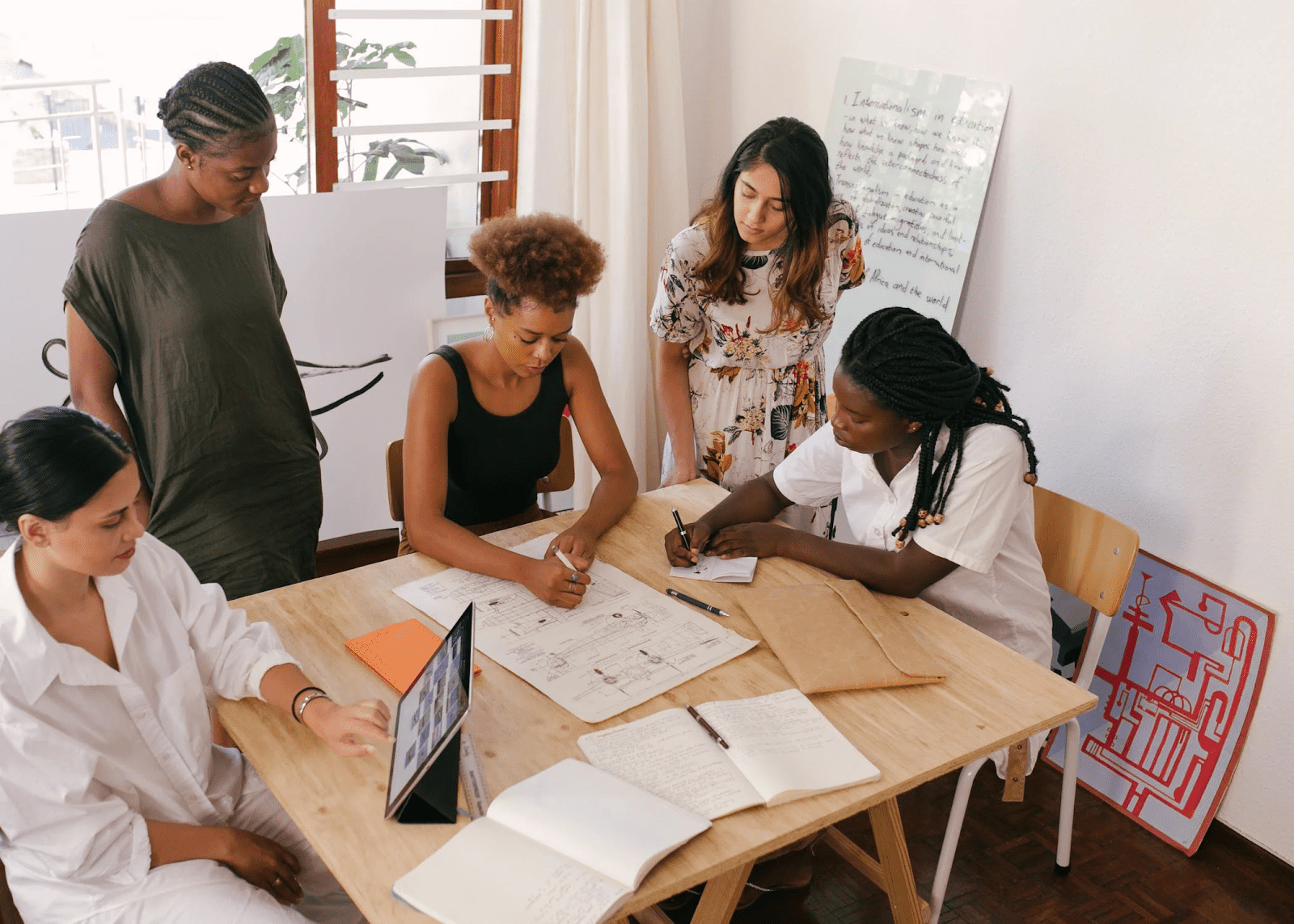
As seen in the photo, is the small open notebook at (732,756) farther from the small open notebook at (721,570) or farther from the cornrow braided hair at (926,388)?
the cornrow braided hair at (926,388)

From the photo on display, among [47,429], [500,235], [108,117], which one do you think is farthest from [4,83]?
[47,429]

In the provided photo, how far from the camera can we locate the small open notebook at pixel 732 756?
4.58 ft

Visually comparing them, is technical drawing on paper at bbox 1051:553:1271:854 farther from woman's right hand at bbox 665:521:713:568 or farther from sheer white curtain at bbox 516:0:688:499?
sheer white curtain at bbox 516:0:688:499

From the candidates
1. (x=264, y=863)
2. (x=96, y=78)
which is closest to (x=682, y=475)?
(x=264, y=863)

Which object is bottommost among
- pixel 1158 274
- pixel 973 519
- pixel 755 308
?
pixel 973 519

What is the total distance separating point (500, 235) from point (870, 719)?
3.64 feet

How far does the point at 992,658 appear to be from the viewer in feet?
5.76

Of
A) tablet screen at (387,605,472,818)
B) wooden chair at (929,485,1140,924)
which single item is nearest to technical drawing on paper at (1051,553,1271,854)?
wooden chair at (929,485,1140,924)

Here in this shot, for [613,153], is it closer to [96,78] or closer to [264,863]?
[96,78]

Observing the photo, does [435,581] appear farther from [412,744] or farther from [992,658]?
[992,658]

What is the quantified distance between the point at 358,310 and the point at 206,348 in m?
1.15

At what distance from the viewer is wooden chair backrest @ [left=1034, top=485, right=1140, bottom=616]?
7.02ft

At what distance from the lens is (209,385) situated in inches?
80.4

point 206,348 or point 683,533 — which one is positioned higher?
point 206,348
